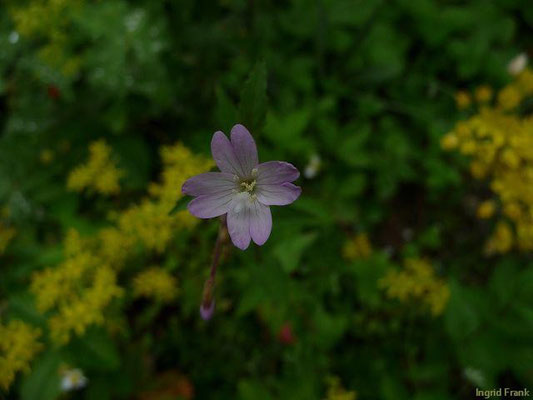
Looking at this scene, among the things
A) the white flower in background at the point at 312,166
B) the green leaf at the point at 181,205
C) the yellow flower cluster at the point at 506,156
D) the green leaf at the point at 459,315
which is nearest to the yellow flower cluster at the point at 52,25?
the white flower in background at the point at 312,166

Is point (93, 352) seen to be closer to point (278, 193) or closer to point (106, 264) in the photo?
point (106, 264)

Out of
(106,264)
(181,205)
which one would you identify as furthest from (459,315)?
(106,264)

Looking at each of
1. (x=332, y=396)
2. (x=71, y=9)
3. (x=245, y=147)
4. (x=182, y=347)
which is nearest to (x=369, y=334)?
(x=332, y=396)

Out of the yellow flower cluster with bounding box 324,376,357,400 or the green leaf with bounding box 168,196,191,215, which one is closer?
the green leaf with bounding box 168,196,191,215

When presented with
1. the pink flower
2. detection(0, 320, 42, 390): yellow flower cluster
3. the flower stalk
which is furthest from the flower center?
detection(0, 320, 42, 390): yellow flower cluster

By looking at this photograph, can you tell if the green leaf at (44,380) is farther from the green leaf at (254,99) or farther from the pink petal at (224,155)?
the green leaf at (254,99)

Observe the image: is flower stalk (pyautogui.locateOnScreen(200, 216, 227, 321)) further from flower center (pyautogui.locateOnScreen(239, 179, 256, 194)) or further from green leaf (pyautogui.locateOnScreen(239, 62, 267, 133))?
green leaf (pyautogui.locateOnScreen(239, 62, 267, 133))
